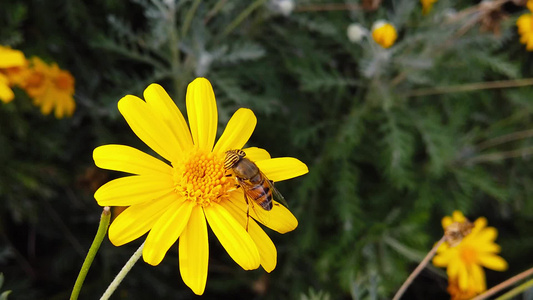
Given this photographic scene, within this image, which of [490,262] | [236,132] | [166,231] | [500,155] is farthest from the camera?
[500,155]

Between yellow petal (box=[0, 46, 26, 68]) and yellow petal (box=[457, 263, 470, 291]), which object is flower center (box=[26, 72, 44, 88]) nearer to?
yellow petal (box=[0, 46, 26, 68])

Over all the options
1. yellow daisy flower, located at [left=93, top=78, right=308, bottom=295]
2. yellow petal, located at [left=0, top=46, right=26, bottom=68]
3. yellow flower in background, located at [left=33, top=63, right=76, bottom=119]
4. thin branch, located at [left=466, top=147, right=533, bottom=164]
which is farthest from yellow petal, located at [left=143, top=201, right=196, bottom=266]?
thin branch, located at [left=466, top=147, right=533, bottom=164]

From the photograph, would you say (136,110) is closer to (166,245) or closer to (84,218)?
(166,245)

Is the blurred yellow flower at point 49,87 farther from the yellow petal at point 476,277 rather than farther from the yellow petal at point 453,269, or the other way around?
the yellow petal at point 476,277

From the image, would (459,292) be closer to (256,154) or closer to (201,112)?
(256,154)

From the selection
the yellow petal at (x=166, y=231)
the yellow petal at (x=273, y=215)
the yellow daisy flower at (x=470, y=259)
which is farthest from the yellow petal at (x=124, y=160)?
the yellow daisy flower at (x=470, y=259)

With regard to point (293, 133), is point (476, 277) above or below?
below

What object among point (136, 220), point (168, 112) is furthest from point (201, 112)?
point (136, 220)
